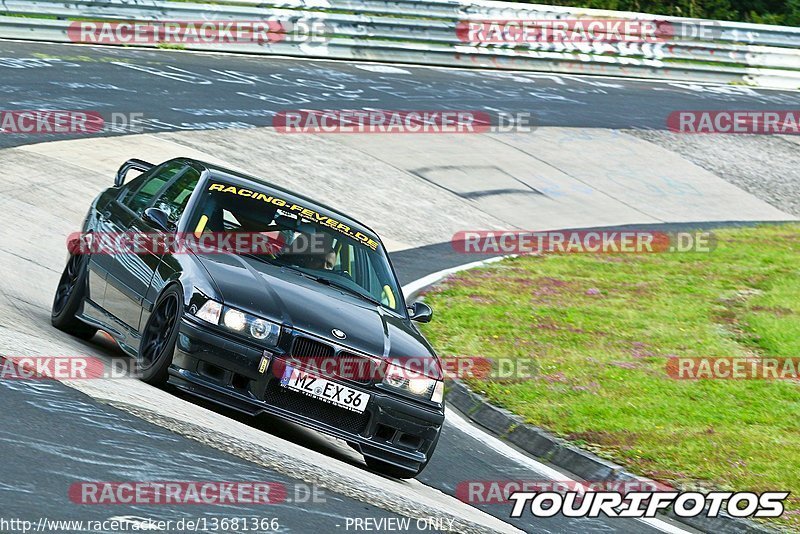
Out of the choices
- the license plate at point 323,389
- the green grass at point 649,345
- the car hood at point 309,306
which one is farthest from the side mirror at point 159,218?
the green grass at point 649,345

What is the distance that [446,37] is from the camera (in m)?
26.3

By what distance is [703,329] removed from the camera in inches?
520

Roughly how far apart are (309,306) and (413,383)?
0.76m

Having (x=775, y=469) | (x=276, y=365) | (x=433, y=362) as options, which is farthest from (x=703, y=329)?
(x=276, y=365)

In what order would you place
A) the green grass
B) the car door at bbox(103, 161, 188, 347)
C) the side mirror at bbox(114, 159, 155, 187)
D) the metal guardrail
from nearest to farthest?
1. the car door at bbox(103, 161, 188, 347)
2. the green grass
3. the side mirror at bbox(114, 159, 155, 187)
4. the metal guardrail

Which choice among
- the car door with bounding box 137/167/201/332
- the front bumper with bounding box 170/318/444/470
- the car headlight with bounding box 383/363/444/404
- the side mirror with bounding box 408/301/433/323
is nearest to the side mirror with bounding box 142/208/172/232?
the car door with bounding box 137/167/201/332

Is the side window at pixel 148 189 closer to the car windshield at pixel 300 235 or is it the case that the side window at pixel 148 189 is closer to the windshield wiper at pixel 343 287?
the car windshield at pixel 300 235

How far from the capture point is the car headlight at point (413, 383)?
747cm

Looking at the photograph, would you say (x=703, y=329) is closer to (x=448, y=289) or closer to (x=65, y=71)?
(x=448, y=289)

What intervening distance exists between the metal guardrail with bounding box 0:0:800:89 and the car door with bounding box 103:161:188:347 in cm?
1350

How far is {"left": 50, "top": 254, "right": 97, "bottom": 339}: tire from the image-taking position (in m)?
8.99

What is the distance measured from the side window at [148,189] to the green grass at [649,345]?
9.94ft

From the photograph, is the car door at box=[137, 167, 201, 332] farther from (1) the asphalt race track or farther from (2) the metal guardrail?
(2) the metal guardrail

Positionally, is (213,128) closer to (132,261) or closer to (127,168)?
(127,168)
